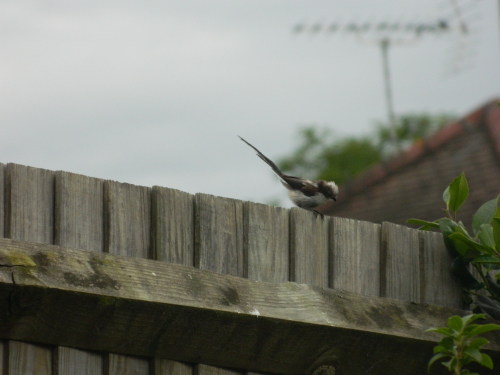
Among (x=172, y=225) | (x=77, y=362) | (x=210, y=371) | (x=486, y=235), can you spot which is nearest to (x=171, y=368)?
(x=210, y=371)

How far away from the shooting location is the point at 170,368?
359cm

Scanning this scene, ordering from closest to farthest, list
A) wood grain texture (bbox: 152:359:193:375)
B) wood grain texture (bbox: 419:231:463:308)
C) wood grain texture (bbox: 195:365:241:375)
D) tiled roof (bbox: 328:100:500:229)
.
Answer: wood grain texture (bbox: 152:359:193:375) → wood grain texture (bbox: 195:365:241:375) → wood grain texture (bbox: 419:231:463:308) → tiled roof (bbox: 328:100:500:229)

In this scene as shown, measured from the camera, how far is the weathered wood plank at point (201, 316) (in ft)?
10.6

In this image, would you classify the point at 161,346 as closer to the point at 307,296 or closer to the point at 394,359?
the point at 307,296

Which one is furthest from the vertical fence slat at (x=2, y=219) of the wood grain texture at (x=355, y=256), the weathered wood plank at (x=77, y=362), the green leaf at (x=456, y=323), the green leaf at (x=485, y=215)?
the green leaf at (x=485, y=215)

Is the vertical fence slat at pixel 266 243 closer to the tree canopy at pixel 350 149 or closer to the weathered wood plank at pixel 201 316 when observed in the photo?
the weathered wood plank at pixel 201 316

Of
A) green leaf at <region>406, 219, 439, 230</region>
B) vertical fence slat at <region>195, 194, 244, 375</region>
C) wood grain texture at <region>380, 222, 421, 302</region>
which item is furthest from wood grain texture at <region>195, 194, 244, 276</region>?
green leaf at <region>406, 219, 439, 230</region>

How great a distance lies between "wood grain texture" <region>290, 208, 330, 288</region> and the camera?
396 centimetres

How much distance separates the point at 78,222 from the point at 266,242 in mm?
770

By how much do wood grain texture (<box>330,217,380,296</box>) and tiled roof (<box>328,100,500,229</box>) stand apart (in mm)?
9497

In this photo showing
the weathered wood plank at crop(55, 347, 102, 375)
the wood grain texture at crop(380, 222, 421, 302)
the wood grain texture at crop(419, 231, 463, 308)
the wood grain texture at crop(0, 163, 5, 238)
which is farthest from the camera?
the wood grain texture at crop(419, 231, 463, 308)

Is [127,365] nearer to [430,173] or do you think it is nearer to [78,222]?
[78,222]

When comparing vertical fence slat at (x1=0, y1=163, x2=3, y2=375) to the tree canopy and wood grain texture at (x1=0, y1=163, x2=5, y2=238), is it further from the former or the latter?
the tree canopy

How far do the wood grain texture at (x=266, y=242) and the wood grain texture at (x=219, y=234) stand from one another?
0.11ft
